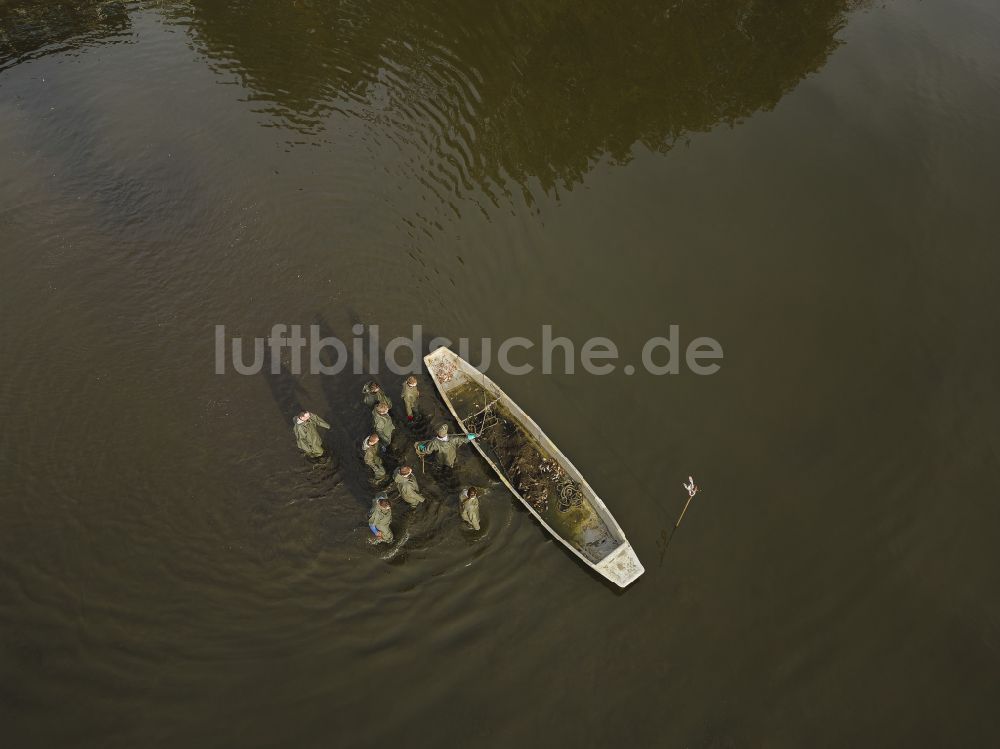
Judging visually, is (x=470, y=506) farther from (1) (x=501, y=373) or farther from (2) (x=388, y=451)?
(1) (x=501, y=373)

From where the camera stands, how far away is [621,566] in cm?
1173

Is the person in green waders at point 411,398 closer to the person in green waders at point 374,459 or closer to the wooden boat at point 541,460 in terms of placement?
the wooden boat at point 541,460

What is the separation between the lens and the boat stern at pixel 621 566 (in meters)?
11.6

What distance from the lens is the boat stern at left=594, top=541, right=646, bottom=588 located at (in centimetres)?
1160

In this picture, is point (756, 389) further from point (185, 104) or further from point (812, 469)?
point (185, 104)

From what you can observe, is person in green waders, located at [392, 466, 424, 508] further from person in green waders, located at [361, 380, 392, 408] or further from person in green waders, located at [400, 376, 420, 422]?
person in green waders, located at [361, 380, 392, 408]

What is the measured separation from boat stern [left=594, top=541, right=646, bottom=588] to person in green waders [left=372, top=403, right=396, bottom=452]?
207 inches

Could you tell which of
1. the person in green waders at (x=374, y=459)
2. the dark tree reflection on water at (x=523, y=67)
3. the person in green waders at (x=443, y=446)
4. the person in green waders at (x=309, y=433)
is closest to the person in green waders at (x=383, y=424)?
the person in green waders at (x=374, y=459)

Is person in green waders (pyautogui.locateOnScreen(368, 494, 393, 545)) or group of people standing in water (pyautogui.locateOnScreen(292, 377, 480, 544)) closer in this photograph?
person in green waders (pyautogui.locateOnScreen(368, 494, 393, 545))

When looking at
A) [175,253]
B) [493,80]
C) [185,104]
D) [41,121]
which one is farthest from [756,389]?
[41,121]

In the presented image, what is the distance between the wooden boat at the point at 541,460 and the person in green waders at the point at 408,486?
1761 mm

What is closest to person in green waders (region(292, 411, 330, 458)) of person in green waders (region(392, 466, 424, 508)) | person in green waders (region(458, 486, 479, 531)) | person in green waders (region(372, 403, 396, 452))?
person in green waders (region(372, 403, 396, 452))

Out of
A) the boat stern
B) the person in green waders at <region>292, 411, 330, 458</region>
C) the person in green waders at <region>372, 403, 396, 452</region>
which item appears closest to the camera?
the boat stern

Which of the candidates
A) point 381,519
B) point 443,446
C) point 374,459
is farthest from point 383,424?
point 381,519
